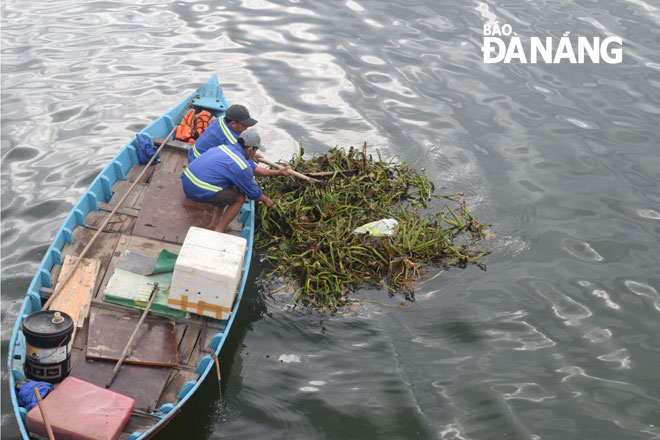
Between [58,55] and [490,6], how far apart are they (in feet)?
40.4

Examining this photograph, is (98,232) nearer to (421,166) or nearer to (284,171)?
(284,171)

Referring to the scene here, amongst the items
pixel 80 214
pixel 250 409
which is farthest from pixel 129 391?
pixel 80 214

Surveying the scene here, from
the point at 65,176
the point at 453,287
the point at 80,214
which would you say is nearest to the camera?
the point at 80,214

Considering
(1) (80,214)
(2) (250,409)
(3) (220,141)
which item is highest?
(3) (220,141)

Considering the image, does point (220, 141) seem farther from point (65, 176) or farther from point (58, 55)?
point (58, 55)

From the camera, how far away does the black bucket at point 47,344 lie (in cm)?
633

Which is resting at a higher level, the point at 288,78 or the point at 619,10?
the point at 619,10

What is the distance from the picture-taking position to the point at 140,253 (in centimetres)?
858

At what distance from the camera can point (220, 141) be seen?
32.7 ft

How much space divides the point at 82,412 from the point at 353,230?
5079 mm

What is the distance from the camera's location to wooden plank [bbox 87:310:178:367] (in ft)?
23.3

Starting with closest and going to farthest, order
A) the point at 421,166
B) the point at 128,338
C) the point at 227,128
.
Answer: the point at 128,338 → the point at 227,128 → the point at 421,166
